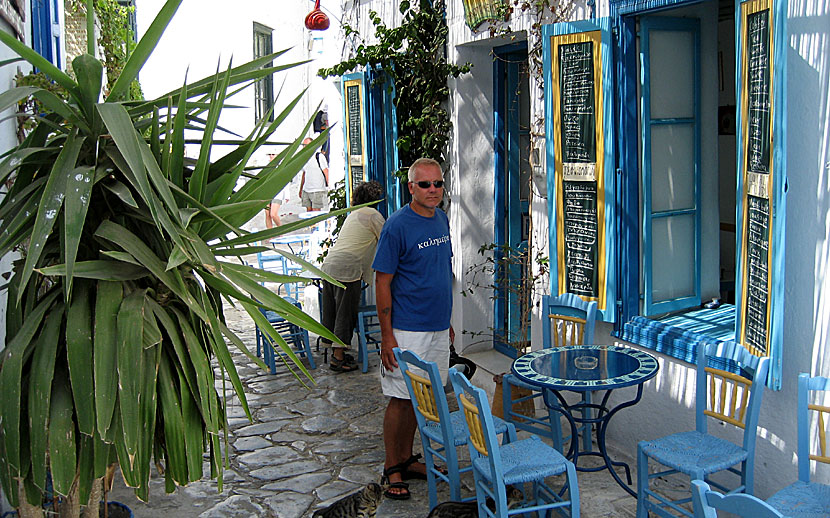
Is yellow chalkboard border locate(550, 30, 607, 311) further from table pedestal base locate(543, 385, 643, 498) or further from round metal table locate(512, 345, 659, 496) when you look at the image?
table pedestal base locate(543, 385, 643, 498)

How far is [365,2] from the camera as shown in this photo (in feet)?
28.6

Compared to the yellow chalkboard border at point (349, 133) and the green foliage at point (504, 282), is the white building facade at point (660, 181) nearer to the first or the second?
the green foliage at point (504, 282)

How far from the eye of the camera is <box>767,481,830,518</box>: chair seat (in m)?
3.18

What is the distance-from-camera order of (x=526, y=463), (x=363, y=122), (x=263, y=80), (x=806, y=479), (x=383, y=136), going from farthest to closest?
(x=263, y=80)
(x=363, y=122)
(x=383, y=136)
(x=526, y=463)
(x=806, y=479)

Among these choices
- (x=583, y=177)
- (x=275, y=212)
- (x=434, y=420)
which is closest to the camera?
(x=434, y=420)

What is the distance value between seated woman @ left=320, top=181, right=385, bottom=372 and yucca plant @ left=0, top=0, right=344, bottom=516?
4.09 meters

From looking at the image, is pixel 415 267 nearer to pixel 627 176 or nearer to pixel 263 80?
pixel 627 176

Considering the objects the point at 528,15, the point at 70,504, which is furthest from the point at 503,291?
the point at 70,504

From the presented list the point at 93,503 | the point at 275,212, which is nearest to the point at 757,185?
the point at 93,503

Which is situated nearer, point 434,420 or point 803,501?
point 803,501

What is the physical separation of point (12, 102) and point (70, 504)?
151 centimetres

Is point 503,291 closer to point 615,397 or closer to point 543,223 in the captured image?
point 543,223

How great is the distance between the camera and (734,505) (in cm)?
240

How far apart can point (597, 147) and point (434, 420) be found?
2.04 m
